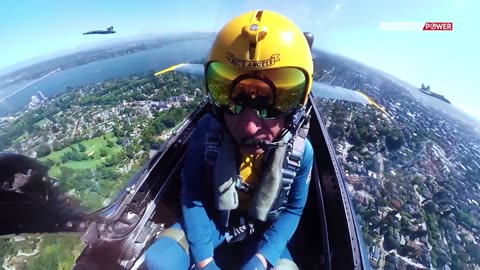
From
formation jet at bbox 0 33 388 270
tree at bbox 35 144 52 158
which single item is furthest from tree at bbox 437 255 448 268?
tree at bbox 35 144 52 158

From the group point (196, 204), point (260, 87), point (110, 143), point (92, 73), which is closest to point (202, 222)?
point (196, 204)

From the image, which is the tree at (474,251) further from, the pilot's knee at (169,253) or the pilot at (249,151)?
the pilot's knee at (169,253)

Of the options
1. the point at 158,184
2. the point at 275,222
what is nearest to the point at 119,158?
the point at 158,184

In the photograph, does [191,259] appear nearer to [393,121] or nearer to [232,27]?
[232,27]

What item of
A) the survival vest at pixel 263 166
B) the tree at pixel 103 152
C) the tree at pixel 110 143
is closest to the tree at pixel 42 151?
the tree at pixel 103 152

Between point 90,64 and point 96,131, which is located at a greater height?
point 90,64
